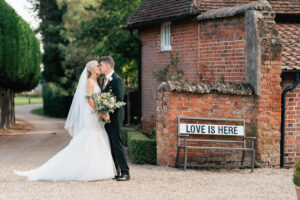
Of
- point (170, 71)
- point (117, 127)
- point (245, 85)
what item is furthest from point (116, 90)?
point (170, 71)

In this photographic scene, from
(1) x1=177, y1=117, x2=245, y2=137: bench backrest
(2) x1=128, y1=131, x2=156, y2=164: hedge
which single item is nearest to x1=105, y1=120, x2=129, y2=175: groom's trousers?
(1) x1=177, y1=117, x2=245, y2=137: bench backrest

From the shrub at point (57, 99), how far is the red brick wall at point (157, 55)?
2026 cm

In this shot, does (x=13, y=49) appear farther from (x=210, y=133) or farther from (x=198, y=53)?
(x=210, y=133)

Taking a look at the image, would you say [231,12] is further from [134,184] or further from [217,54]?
[134,184]

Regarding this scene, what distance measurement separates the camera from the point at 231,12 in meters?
11.0

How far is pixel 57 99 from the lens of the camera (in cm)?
3694

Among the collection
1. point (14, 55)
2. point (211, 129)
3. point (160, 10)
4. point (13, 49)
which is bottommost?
point (211, 129)

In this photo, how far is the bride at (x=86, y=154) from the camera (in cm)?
852

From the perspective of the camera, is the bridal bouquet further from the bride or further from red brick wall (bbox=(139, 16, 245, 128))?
red brick wall (bbox=(139, 16, 245, 128))

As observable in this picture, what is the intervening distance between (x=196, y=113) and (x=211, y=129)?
492 mm

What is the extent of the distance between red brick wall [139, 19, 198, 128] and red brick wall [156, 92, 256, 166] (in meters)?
3.16

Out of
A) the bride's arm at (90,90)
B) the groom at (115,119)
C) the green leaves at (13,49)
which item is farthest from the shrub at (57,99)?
the groom at (115,119)

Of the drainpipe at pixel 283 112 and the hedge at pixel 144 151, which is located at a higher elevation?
the drainpipe at pixel 283 112

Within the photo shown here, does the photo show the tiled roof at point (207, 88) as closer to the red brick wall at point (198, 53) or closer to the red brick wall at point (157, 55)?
the red brick wall at point (198, 53)
